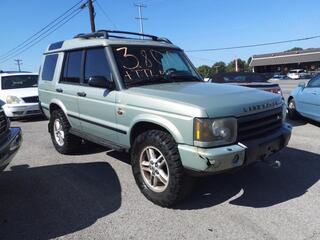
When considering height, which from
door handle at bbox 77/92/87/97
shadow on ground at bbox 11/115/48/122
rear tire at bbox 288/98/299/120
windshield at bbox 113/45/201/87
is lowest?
shadow on ground at bbox 11/115/48/122

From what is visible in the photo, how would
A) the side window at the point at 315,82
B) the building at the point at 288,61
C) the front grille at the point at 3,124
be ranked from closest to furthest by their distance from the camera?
1. the front grille at the point at 3,124
2. the side window at the point at 315,82
3. the building at the point at 288,61

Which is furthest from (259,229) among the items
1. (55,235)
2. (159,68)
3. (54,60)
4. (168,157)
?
(54,60)

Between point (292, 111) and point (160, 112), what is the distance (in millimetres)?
7046

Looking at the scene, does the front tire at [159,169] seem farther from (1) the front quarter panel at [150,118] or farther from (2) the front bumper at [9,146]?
(2) the front bumper at [9,146]

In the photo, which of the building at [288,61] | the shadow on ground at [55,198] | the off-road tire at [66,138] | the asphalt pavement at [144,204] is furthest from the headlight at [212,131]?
the building at [288,61]

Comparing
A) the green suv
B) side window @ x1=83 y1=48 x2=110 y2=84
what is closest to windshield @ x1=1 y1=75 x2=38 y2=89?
the green suv

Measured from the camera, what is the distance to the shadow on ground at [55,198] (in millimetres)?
3832

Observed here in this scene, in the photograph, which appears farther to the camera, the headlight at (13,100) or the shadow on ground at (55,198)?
the headlight at (13,100)

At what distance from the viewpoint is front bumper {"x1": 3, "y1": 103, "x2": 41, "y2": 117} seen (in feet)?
36.9

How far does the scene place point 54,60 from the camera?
21.6 ft

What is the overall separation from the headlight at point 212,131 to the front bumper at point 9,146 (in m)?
2.35

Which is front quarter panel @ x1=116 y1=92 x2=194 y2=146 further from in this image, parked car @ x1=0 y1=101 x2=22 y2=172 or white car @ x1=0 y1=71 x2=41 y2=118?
white car @ x1=0 y1=71 x2=41 y2=118

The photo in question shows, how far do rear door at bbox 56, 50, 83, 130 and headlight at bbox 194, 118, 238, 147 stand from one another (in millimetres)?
2652

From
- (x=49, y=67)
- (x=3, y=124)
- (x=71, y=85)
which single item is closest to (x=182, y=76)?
(x=71, y=85)
